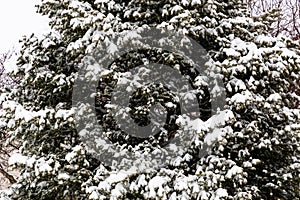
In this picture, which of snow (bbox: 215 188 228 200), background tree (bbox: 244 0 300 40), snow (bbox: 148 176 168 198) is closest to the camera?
snow (bbox: 215 188 228 200)

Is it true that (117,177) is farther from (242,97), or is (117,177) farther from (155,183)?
(242,97)

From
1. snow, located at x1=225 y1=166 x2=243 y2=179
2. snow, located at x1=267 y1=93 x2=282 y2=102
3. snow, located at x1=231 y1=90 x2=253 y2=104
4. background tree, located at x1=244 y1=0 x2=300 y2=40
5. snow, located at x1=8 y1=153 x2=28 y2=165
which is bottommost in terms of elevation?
snow, located at x1=225 y1=166 x2=243 y2=179

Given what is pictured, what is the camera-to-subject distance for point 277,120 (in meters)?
6.07

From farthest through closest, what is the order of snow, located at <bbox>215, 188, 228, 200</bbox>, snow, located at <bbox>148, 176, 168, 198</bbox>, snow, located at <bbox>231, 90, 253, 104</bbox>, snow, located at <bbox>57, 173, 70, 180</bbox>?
snow, located at <bbox>57, 173, 70, 180</bbox> → snow, located at <bbox>231, 90, 253, 104</bbox> → snow, located at <bbox>148, 176, 168, 198</bbox> → snow, located at <bbox>215, 188, 228, 200</bbox>

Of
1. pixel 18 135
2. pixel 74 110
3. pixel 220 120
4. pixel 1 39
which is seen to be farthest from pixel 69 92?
pixel 1 39

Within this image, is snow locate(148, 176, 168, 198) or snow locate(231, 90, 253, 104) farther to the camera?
snow locate(231, 90, 253, 104)

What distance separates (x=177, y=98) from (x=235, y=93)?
907 millimetres

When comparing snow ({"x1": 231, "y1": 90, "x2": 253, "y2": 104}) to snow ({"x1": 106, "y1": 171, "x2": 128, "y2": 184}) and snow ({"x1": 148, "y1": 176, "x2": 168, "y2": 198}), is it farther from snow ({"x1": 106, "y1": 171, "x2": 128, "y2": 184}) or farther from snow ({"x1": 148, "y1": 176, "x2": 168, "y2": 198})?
snow ({"x1": 106, "y1": 171, "x2": 128, "y2": 184})

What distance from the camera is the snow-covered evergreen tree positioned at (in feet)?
17.8

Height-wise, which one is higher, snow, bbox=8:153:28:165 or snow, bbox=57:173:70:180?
snow, bbox=8:153:28:165

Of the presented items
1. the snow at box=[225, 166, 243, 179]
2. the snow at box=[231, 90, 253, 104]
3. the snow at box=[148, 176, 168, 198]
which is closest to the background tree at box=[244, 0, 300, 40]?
the snow at box=[231, 90, 253, 104]

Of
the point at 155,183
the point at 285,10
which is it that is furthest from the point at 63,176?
the point at 285,10

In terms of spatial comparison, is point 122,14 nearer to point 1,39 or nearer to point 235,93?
point 235,93

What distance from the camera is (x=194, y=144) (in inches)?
224
